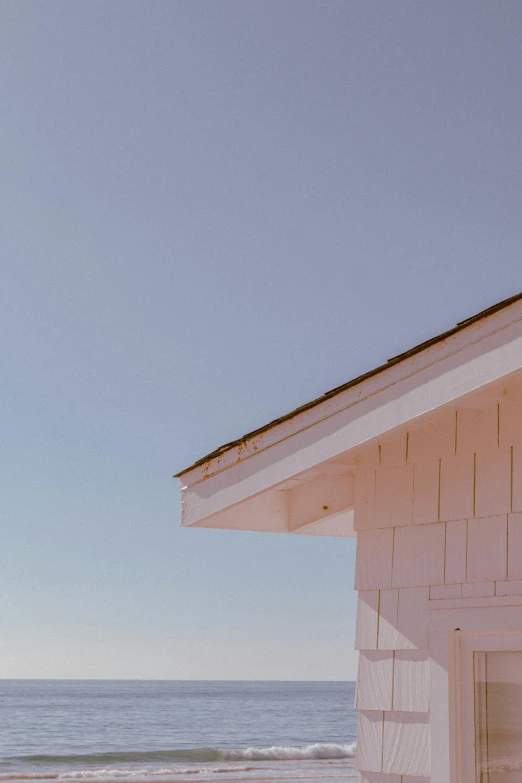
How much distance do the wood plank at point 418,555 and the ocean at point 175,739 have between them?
22.1m

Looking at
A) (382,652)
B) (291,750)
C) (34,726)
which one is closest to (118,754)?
(291,750)

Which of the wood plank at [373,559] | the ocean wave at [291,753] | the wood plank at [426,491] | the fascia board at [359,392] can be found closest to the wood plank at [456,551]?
the wood plank at [426,491]

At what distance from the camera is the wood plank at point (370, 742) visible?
446cm

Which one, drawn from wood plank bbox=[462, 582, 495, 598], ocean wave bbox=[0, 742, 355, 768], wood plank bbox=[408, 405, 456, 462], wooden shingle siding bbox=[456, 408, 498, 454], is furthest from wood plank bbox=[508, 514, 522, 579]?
ocean wave bbox=[0, 742, 355, 768]

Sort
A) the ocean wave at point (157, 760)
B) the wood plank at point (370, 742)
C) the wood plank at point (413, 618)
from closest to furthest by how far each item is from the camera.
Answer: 1. the wood plank at point (413, 618)
2. the wood plank at point (370, 742)
3. the ocean wave at point (157, 760)

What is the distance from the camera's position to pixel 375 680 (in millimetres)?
4543

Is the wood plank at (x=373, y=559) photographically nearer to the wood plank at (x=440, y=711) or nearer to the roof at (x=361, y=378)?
the wood plank at (x=440, y=711)

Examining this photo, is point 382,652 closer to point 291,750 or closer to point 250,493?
point 250,493

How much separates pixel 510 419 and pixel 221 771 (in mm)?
26151

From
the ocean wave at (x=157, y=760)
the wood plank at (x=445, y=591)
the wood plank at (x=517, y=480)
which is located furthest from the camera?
the ocean wave at (x=157, y=760)

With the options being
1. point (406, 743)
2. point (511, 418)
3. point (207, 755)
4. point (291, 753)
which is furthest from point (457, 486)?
point (291, 753)

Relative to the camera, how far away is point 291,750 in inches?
1419

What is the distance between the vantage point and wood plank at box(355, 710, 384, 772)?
4.46 metres

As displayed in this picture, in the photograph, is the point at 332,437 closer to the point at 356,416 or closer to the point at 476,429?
the point at 356,416
